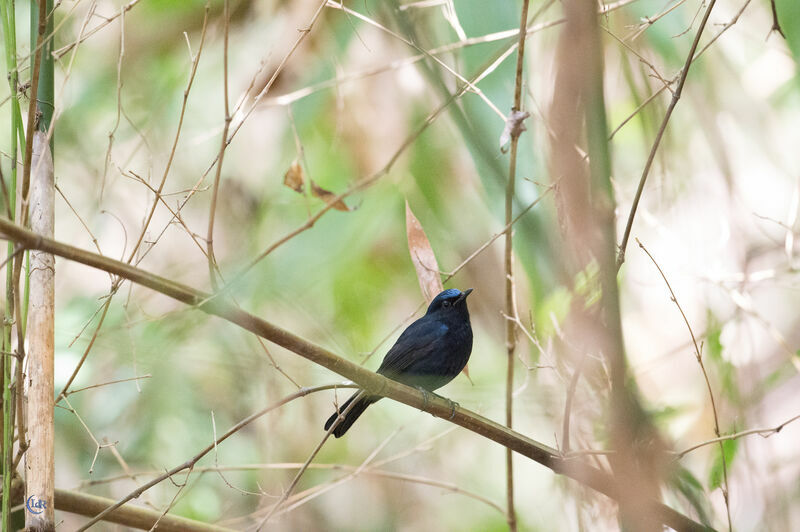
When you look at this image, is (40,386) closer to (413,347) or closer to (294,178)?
(294,178)

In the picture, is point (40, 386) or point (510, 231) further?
point (510, 231)

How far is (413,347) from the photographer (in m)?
4.06

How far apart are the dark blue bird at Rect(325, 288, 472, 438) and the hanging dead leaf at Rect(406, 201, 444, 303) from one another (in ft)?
3.64

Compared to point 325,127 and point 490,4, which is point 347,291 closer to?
point 325,127

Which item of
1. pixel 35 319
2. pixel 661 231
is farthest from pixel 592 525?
pixel 661 231

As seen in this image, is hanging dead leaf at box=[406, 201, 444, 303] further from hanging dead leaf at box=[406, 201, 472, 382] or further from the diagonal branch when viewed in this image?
the diagonal branch

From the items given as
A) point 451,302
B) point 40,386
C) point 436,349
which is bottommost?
point 40,386

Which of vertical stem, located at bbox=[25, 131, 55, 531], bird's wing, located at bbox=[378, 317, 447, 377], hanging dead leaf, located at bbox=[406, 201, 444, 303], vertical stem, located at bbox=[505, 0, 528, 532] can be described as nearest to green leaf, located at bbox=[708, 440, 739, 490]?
vertical stem, located at bbox=[505, 0, 528, 532]

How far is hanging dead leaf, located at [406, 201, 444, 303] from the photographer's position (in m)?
2.72

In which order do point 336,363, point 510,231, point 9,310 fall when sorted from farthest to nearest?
point 510,231
point 9,310
point 336,363

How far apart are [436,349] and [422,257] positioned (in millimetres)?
1319

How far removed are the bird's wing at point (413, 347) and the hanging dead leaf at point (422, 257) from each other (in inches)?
51.0

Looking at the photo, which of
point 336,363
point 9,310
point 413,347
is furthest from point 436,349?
point 9,310

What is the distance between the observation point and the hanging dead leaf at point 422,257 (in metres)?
2.72
